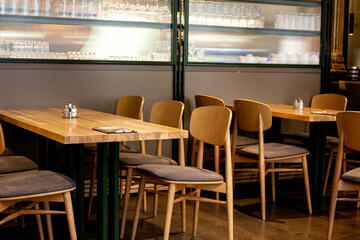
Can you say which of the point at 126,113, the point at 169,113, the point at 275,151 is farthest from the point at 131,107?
the point at 275,151

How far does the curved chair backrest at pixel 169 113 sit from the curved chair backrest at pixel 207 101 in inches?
31.6

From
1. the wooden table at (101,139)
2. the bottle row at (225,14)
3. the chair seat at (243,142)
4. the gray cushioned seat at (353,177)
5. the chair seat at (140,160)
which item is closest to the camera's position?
the wooden table at (101,139)

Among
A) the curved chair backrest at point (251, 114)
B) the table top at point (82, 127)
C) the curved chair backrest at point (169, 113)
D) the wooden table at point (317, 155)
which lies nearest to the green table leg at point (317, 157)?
the wooden table at point (317, 155)

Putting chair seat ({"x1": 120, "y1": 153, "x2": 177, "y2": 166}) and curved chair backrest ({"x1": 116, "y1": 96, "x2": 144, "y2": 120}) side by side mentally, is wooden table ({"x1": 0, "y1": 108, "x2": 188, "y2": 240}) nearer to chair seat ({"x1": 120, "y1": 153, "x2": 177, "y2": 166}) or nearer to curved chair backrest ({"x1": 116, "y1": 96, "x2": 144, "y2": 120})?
chair seat ({"x1": 120, "y1": 153, "x2": 177, "y2": 166})

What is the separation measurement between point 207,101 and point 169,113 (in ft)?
3.32

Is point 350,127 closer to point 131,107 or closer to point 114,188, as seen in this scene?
point 114,188

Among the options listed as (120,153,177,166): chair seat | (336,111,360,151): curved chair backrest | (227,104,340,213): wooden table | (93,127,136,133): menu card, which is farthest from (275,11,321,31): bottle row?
(93,127,136,133): menu card

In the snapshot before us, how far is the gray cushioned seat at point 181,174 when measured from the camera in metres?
2.84

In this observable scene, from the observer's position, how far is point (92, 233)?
341 centimetres

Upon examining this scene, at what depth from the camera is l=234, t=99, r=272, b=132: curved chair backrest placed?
4000 mm

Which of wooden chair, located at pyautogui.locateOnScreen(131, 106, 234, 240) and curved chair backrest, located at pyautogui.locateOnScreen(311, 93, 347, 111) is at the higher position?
curved chair backrest, located at pyautogui.locateOnScreen(311, 93, 347, 111)

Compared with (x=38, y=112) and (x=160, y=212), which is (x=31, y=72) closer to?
(x=38, y=112)

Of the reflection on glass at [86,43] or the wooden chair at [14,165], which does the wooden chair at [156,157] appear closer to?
the wooden chair at [14,165]

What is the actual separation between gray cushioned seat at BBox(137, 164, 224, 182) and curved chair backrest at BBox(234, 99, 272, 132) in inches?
44.4
